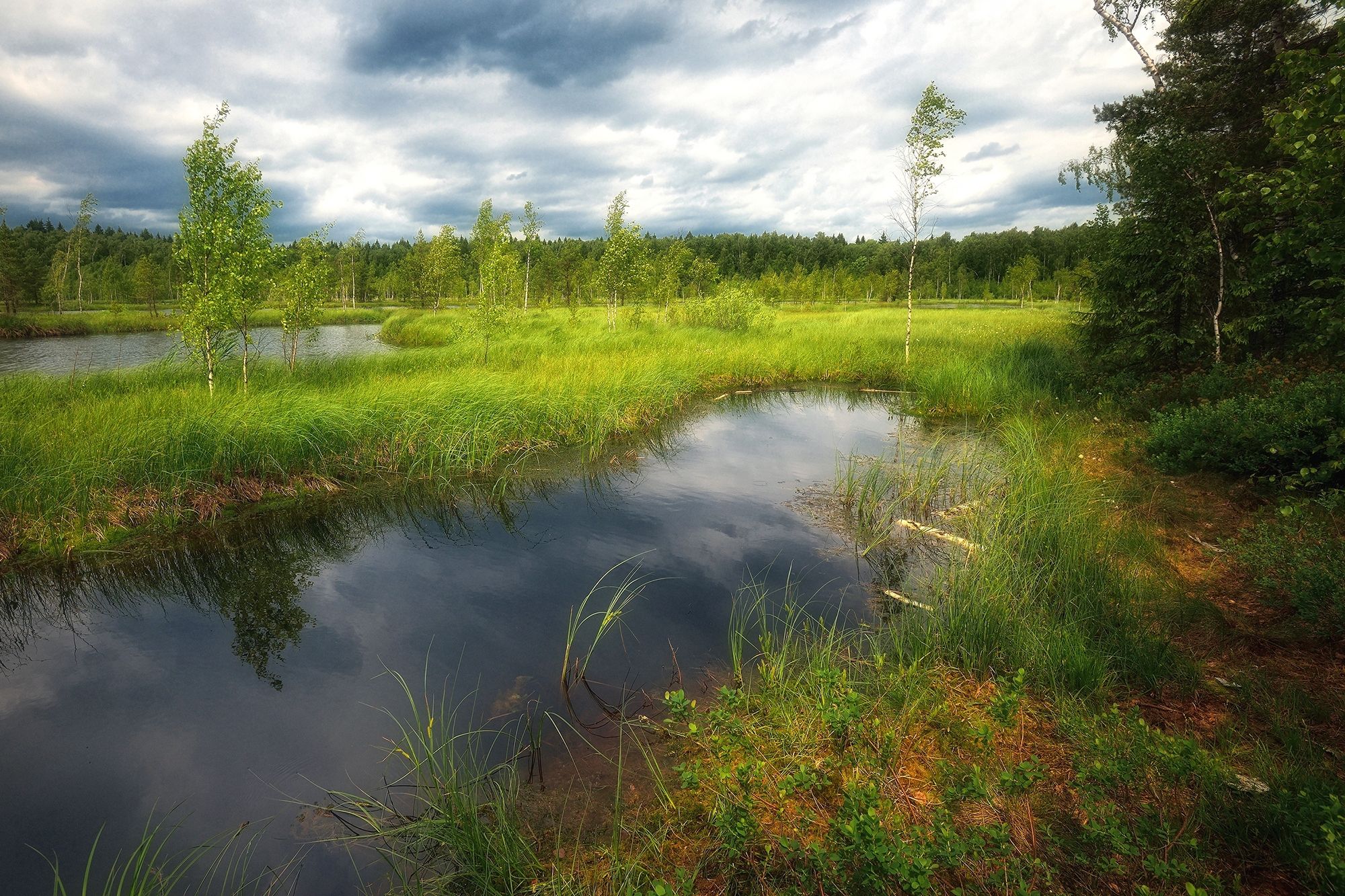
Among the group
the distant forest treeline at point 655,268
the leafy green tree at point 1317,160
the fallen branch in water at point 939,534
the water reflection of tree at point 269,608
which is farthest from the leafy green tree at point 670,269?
the leafy green tree at point 1317,160

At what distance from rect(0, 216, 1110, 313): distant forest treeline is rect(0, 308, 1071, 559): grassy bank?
333 centimetres

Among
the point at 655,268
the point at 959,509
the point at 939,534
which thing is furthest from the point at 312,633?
the point at 655,268

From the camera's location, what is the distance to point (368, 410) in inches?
380

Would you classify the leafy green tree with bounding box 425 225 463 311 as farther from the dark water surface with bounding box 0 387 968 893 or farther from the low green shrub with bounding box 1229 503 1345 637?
the low green shrub with bounding box 1229 503 1345 637

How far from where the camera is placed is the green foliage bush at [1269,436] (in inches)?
212

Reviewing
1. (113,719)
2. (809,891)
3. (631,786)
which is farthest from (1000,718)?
(113,719)

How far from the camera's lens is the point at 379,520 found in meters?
7.87

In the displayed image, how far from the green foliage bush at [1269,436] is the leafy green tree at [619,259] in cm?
2077

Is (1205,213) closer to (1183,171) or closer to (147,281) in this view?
(1183,171)

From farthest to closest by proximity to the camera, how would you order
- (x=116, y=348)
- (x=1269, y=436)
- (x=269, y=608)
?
(x=116, y=348) → (x=1269, y=436) → (x=269, y=608)

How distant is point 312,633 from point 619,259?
23.7 meters

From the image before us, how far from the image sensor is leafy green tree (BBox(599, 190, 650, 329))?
26.2 metres

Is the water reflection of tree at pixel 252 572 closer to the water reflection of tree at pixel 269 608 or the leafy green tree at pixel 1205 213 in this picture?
the water reflection of tree at pixel 269 608

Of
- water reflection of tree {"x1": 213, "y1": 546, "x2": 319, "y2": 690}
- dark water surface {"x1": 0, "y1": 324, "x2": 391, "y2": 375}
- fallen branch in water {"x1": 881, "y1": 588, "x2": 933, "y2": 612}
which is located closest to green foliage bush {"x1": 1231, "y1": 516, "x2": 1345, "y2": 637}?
fallen branch in water {"x1": 881, "y1": 588, "x2": 933, "y2": 612}
